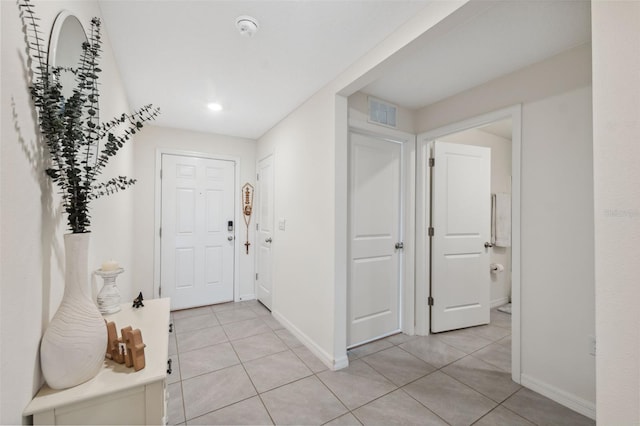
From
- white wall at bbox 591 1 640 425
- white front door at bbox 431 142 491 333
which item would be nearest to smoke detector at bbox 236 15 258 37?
white wall at bbox 591 1 640 425

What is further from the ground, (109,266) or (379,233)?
(379,233)

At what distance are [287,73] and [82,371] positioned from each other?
2.13 metres

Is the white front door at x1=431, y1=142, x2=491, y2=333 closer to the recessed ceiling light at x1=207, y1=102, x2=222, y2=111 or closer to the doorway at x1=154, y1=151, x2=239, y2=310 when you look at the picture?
the recessed ceiling light at x1=207, y1=102, x2=222, y2=111

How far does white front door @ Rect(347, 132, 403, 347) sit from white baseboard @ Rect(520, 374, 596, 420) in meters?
1.16

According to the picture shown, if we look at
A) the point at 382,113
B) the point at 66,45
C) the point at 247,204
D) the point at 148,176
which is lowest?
the point at 247,204

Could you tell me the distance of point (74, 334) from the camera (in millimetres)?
818

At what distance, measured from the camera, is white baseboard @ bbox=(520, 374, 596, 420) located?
5.57 ft

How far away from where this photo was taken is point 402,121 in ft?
9.16

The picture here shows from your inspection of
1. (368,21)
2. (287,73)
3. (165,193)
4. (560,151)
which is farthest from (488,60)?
(165,193)

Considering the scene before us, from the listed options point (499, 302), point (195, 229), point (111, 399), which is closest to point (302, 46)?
point (111, 399)

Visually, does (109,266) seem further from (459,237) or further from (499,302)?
(499,302)

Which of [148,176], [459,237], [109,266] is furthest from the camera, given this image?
[148,176]

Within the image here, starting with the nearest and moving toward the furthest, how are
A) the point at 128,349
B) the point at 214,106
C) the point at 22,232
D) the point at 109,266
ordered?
the point at 22,232 → the point at 128,349 → the point at 109,266 → the point at 214,106

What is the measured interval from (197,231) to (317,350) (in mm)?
2259
